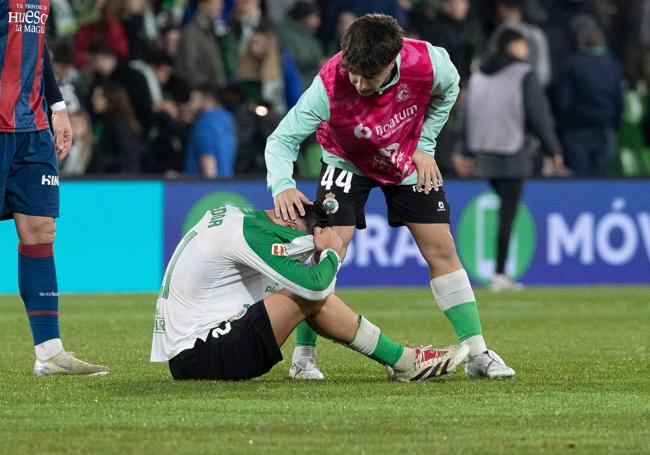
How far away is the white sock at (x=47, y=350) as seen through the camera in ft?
24.4

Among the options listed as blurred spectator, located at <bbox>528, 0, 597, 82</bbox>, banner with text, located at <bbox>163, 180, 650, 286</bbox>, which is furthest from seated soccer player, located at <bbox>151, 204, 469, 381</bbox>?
blurred spectator, located at <bbox>528, 0, 597, 82</bbox>

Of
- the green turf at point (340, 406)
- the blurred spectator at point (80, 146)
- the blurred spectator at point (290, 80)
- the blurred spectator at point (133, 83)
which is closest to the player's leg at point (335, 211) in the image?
the green turf at point (340, 406)

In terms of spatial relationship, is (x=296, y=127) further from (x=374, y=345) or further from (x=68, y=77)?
(x=68, y=77)

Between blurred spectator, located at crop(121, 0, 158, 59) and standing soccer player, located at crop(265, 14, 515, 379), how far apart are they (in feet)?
31.0

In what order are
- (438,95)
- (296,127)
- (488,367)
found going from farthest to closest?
(438,95)
(488,367)
(296,127)

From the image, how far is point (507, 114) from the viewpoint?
47.9ft

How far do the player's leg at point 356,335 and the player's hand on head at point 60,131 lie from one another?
5.08ft

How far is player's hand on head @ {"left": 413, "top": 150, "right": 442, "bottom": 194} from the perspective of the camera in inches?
287

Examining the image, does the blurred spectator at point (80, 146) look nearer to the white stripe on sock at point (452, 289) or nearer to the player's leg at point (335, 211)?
the player's leg at point (335, 211)

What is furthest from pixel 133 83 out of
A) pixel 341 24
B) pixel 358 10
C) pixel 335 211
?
pixel 335 211

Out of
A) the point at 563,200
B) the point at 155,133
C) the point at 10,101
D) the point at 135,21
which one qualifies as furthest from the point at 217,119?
the point at 10,101

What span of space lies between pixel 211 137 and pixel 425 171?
8249mm

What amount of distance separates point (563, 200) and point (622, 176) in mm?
678

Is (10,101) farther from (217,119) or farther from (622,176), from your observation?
(622,176)
